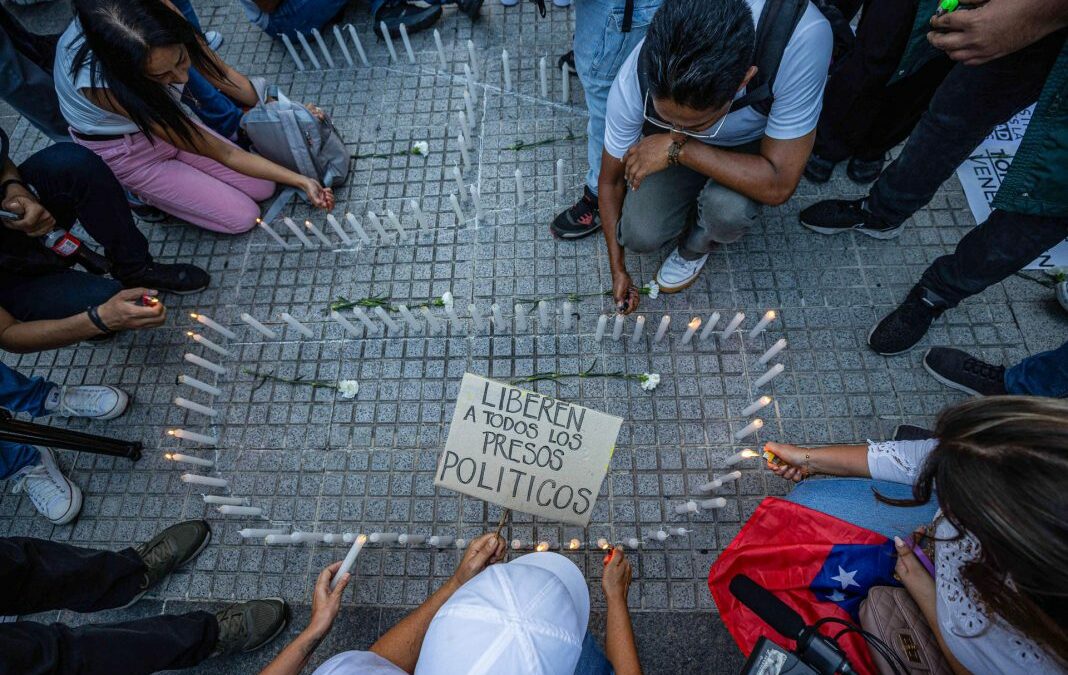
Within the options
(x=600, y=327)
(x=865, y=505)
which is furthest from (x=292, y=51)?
(x=865, y=505)

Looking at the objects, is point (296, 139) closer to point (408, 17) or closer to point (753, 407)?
point (408, 17)

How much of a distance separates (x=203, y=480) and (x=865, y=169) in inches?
186

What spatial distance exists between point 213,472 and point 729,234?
3412 millimetres

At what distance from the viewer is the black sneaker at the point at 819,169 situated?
13.0 feet

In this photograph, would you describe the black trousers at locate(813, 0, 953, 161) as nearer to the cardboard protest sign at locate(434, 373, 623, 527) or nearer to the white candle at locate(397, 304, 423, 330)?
the cardboard protest sign at locate(434, 373, 623, 527)

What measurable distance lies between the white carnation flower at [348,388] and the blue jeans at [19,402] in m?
Answer: 1.65

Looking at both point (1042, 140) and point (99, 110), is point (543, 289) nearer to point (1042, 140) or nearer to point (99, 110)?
point (1042, 140)

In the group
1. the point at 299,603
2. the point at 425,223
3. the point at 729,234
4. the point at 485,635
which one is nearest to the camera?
the point at 485,635

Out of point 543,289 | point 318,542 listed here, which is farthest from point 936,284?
point 318,542

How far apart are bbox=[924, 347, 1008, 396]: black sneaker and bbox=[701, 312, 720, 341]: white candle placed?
1261 millimetres

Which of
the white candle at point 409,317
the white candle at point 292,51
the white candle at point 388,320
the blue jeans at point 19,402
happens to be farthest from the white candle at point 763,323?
the white candle at point 292,51

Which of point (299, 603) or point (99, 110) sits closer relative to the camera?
point (299, 603)

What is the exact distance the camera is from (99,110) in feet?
11.0

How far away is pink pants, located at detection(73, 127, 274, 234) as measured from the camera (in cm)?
363
